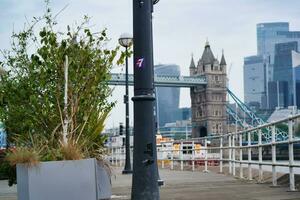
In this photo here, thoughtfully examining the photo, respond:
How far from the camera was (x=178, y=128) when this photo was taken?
15200 cm

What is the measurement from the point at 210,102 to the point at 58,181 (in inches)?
5373

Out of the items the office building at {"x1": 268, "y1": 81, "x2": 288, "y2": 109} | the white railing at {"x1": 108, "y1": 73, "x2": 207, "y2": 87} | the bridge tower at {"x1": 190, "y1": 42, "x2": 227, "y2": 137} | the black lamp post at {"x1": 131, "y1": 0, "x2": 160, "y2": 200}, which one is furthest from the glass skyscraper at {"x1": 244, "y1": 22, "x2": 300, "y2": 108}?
the black lamp post at {"x1": 131, "y1": 0, "x2": 160, "y2": 200}

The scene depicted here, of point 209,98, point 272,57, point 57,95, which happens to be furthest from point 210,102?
point 57,95

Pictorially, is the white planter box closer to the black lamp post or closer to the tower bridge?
the black lamp post

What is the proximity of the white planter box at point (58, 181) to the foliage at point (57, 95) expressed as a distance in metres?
0.56

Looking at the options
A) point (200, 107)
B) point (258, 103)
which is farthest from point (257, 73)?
point (200, 107)

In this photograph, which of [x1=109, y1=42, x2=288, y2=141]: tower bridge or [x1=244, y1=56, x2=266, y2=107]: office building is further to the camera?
[x1=244, y1=56, x2=266, y2=107]: office building

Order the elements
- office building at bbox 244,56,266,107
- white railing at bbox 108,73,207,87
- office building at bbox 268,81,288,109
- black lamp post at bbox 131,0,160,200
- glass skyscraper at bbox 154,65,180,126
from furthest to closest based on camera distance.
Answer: glass skyscraper at bbox 154,65,180,126
office building at bbox 244,56,266,107
office building at bbox 268,81,288,109
white railing at bbox 108,73,207,87
black lamp post at bbox 131,0,160,200

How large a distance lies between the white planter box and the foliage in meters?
0.56

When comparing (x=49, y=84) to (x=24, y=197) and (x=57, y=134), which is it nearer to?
(x=57, y=134)

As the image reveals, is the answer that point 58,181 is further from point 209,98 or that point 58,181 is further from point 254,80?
point 254,80

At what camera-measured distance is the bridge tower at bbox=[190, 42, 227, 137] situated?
142125mm

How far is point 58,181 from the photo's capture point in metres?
5.89

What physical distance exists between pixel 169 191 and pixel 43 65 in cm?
308
